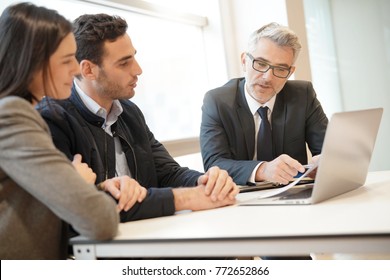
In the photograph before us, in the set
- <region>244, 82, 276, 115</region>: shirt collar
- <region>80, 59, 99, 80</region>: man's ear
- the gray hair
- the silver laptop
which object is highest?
the gray hair

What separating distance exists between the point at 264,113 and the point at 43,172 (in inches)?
53.2

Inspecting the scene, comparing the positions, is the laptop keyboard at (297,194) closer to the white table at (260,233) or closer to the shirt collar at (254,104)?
the white table at (260,233)

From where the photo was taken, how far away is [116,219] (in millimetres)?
1122

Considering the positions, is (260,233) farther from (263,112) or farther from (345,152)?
(263,112)

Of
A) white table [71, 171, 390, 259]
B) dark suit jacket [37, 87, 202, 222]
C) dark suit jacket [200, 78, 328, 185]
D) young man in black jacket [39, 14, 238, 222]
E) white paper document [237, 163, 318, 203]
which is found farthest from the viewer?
dark suit jacket [200, 78, 328, 185]

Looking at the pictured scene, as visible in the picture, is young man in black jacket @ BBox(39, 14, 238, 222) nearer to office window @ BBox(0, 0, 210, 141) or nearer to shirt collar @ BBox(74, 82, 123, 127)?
shirt collar @ BBox(74, 82, 123, 127)

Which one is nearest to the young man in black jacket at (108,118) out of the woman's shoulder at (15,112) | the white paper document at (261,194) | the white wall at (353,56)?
the white paper document at (261,194)

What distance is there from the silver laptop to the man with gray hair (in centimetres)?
64

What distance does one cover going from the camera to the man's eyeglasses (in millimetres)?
2254

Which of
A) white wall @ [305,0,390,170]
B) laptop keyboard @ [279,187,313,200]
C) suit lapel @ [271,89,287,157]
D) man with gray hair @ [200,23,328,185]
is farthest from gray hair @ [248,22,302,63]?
white wall @ [305,0,390,170]

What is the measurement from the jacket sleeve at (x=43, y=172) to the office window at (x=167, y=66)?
1.69 metres

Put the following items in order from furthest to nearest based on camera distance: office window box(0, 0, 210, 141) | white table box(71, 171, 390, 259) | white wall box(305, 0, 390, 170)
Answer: white wall box(305, 0, 390, 170) < office window box(0, 0, 210, 141) < white table box(71, 171, 390, 259)

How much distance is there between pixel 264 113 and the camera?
2.21m
